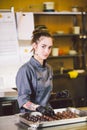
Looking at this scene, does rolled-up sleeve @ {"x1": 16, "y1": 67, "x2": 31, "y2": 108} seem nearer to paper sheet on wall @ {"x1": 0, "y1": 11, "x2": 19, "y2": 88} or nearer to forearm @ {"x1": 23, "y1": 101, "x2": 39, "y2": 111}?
forearm @ {"x1": 23, "y1": 101, "x2": 39, "y2": 111}

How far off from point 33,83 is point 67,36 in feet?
12.0

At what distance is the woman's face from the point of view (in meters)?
2.41

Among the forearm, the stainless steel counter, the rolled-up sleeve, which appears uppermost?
the rolled-up sleeve

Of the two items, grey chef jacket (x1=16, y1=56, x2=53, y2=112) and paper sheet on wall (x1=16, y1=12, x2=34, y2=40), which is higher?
paper sheet on wall (x1=16, y1=12, x2=34, y2=40)

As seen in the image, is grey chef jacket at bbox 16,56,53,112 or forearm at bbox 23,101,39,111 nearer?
forearm at bbox 23,101,39,111

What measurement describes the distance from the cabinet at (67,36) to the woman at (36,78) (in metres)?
3.19

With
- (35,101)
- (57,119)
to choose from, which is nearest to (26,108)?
(35,101)

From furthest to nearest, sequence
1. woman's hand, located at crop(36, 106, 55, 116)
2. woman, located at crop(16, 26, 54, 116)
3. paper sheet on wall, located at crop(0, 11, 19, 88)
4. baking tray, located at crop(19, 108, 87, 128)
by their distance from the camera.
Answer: paper sheet on wall, located at crop(0, 11, 19, 88)
woman, located at crop(16, 26, 54, 116)
woman's hand, located at crop(36, 106, 55, 116)
baking tray, located at crop(19, 108, 87, 128)

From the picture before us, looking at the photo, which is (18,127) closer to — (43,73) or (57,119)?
(57,119)

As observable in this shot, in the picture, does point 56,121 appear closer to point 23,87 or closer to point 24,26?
point 23,87

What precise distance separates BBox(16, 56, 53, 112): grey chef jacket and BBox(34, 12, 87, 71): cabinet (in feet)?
10.5

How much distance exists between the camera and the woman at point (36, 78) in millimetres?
2346

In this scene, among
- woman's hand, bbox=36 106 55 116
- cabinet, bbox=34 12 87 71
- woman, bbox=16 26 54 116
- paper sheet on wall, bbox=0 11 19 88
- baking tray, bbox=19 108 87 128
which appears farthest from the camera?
cabinet, bbox=34 12 87 71

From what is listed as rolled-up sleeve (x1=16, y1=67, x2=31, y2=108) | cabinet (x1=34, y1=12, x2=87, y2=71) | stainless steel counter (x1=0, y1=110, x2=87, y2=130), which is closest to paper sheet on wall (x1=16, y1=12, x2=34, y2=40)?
cabinet (x1=34, y1=12, x2=87, y2=71)
